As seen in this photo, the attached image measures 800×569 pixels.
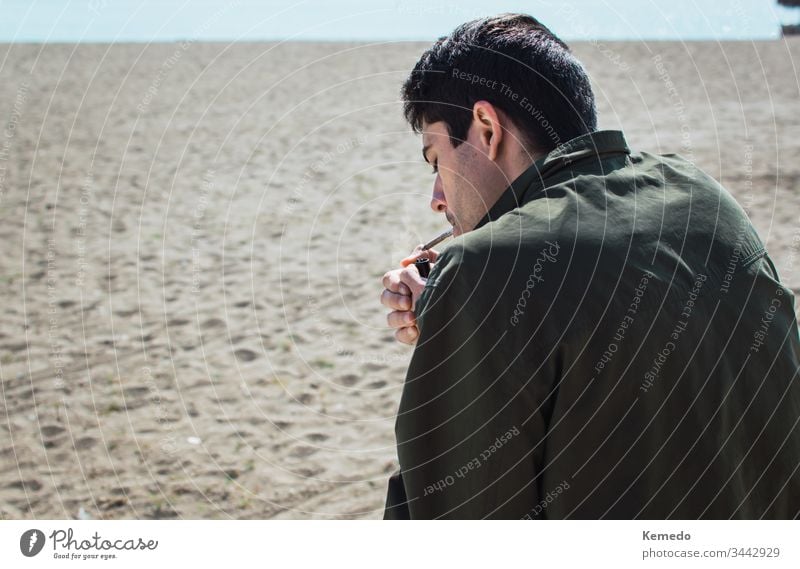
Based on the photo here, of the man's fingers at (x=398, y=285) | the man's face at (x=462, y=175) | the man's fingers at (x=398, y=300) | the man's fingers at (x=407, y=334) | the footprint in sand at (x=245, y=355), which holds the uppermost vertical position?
the man's face at (x=462, y=175)

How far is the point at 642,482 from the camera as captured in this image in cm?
126

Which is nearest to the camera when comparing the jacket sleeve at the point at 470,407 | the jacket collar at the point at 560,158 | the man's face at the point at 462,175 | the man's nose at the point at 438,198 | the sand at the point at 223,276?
the jacket sleeve at the point at 470,407

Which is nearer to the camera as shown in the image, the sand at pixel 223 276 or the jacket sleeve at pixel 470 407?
the jacket sleeve at pixel 470 407

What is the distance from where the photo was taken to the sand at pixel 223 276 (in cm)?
337

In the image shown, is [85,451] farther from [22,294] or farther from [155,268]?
[155,268]

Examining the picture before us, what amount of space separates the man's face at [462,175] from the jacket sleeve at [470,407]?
1.07ft

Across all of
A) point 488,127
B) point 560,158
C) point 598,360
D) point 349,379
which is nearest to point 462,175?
point 488,127

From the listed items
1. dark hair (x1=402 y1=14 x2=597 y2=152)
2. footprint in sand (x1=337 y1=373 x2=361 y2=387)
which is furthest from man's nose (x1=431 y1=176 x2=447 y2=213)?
footprint in sand (x1=337 y1=373 x2=361 y2=387)

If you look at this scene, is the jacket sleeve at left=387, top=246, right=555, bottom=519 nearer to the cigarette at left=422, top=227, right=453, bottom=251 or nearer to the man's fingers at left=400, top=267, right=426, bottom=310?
the man's fingers at left=400, top=267, right=426, bottom=310

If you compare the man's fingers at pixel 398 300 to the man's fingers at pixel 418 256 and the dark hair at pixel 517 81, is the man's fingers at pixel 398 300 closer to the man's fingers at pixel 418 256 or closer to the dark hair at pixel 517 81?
the man's fingers at pixel 418 256

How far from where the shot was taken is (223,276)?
18.1 feet
